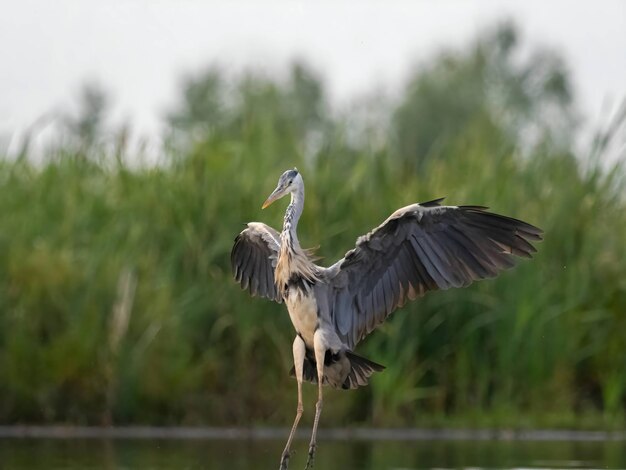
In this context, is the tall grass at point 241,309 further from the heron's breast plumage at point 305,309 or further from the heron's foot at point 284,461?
the heron's foot at point 284,461

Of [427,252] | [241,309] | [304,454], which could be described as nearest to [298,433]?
[241,309]

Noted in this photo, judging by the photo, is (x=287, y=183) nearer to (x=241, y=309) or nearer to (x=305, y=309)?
(x=305, y=309)

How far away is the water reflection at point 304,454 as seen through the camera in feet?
37.9

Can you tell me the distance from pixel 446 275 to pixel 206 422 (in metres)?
3.81

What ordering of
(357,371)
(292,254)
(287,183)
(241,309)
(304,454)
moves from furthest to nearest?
(241,309)
(304,454)
(287,183)
(292,254)
(357,371)

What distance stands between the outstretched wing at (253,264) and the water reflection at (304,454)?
1.16 metres

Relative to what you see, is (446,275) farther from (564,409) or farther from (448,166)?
(448,166)

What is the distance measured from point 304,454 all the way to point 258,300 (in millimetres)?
2068

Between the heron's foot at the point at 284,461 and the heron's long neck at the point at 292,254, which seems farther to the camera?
the heron's long neck at the point at 292,254

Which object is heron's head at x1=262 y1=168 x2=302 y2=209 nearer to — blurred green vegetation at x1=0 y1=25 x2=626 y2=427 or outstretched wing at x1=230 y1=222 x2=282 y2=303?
outstretched wing at x1=230 y1=222 x2=282 y2=303

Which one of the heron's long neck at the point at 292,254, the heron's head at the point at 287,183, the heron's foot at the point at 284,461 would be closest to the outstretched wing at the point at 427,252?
the heron's long neck at the point at 292,254

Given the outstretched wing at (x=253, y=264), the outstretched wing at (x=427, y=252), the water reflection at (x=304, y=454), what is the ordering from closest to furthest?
the outstretched wing at (x=427, y=252) < the water reflection at (x=304, y=454) < the outstretched wing at (x=253, y=264)

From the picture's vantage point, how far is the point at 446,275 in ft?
35.4

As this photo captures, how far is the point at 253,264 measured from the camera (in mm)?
12281
